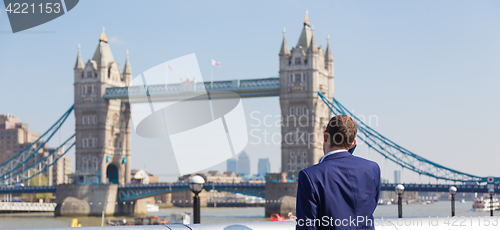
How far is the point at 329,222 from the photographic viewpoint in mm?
3264

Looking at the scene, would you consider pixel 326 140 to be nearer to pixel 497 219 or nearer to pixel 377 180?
pixel 377 180

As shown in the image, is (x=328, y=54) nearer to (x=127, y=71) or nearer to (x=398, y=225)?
(x=127, y=71)

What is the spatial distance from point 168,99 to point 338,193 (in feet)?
195

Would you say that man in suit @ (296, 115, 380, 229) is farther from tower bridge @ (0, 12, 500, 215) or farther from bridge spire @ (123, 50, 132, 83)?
bridge spire @ (123, 50, 132, 83)

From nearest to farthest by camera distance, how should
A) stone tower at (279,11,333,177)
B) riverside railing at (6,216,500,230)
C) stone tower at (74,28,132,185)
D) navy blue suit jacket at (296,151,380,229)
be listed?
1. navy blue suit jacket at (296,151,380,229)
2. riverside railing at (6,216,500,230)
3. stone tower at (279,11,333,177)
4. stone tower at (74,28,132,185)

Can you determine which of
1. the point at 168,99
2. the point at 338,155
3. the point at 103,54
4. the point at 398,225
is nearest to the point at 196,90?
the point at 168,99

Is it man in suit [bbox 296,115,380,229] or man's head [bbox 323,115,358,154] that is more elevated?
man's head [bbox 323,115,358,154]

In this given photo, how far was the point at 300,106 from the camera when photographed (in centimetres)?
5775

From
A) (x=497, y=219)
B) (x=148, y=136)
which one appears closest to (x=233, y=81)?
(x=148, y=136)

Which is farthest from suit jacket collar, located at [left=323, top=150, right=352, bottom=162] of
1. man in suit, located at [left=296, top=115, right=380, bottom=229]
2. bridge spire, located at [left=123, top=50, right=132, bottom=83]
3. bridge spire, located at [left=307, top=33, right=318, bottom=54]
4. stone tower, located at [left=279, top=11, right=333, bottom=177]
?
bridge spire, located at [left=123, top=50, right=132, bottom=83]

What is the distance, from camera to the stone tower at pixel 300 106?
187ft

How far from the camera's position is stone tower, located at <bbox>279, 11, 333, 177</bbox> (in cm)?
5694

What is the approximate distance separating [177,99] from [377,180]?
193ft

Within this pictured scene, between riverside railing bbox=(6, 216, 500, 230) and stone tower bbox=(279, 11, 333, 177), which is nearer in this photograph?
riverside railing bbox=(6, 216, 500, 230)
